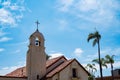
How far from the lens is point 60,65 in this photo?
129 feet

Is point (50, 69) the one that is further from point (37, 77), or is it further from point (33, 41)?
point (33, 41)

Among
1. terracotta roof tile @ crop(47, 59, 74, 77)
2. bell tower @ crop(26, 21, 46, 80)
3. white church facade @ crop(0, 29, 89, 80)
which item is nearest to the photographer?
terracotta roof tile @ crop(47, 59, 74, 77)

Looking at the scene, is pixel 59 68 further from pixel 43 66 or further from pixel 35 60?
pixel 35 60

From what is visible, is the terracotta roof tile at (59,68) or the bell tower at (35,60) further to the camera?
the bell tower at (35,60)

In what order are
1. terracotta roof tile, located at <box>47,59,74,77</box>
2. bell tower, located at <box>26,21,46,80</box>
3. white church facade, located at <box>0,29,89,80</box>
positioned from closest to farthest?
1. terracotta roof tile, located at <box>47,59,74,77</box>
2. white church facade, located at <box>0,29,89,80</box>
3. bell tower, located at <box>26,21,46,80</box>

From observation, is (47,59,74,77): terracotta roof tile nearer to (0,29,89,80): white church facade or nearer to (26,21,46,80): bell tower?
(0,29,89,80): white church facade

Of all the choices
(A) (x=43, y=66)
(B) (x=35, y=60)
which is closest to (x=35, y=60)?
(B) (x=35, y=60)

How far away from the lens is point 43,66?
39.1m

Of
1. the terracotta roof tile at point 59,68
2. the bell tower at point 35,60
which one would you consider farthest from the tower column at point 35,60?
the terracotta roof tile at point 59,68

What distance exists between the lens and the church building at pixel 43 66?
37.4m

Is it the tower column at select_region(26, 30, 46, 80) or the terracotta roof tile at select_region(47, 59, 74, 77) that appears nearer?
the terracotta roof tile at select_region(47, 59, 74, 77)

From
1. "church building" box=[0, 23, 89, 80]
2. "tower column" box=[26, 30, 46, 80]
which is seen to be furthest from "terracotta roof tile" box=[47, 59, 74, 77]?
"tower column" box=[26, 30, 46, 80]

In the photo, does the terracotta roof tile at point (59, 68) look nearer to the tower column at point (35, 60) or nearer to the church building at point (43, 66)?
the church building at point (43, 66)

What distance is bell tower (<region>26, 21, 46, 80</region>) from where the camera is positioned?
38375mm
